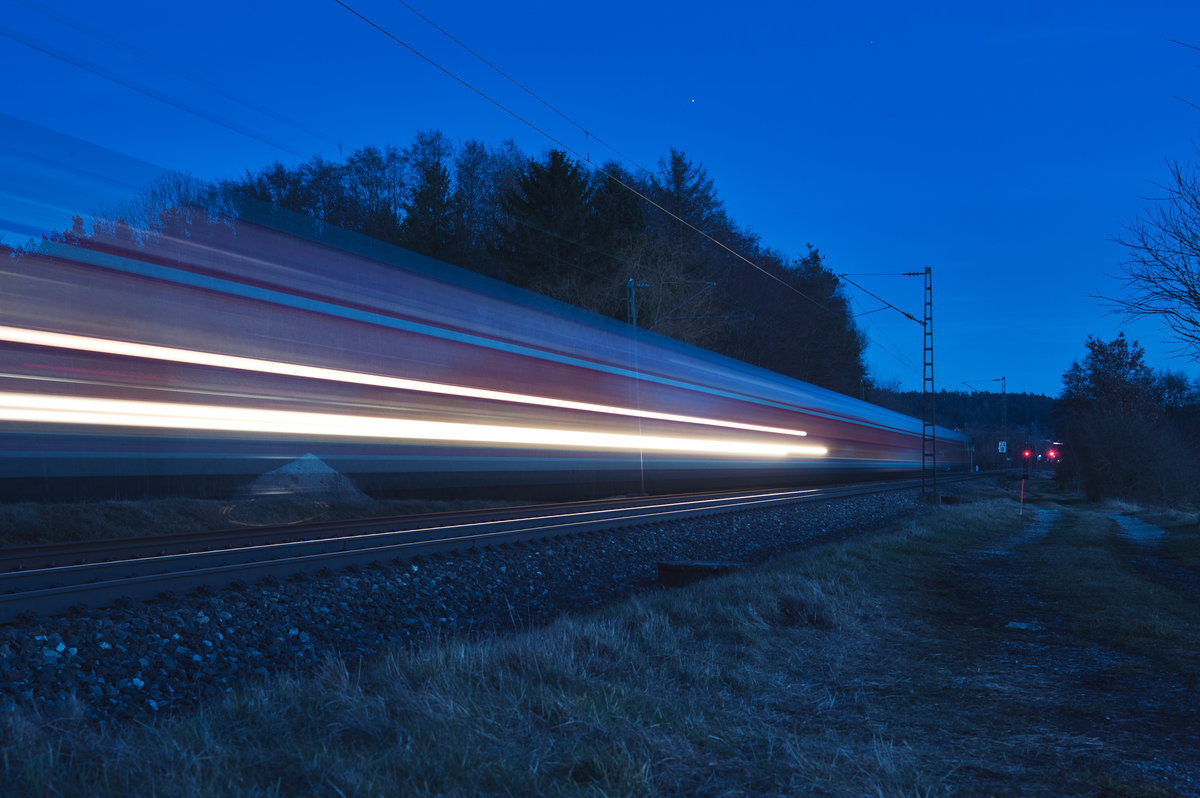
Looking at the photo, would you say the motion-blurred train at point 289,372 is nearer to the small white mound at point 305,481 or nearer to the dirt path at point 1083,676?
the small white mound at point 305,481

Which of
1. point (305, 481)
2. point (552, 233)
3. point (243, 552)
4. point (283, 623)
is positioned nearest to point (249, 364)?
point (305, 481)

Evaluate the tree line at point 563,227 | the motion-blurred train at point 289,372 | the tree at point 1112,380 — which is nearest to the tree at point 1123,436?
the tree at point 1112,380

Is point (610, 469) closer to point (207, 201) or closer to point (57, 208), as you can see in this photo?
point (207, 201)

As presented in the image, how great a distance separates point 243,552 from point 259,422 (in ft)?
9.26

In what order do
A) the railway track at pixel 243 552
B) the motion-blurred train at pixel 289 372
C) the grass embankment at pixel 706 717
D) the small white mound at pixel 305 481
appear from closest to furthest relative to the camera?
the grass embankment at pixel 706 717 < the railway track at pixel 243 552 < the motion-blurred train at pixel 289 372 < the small white mound at pixel 305 481

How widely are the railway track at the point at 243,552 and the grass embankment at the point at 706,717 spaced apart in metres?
1.98

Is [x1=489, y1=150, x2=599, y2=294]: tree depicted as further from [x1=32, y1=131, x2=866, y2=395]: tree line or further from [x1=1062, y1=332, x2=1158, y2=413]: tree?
[x1=1062, y1=332, x2=1158, y2=413]: tree

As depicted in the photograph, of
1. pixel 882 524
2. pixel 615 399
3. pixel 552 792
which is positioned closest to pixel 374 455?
pixel 615 399

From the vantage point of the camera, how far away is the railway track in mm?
6129

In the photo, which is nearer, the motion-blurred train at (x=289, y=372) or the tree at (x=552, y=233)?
the motion-blurred train at (x=289, y=372)

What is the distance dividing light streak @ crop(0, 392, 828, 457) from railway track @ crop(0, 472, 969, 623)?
4.12ft

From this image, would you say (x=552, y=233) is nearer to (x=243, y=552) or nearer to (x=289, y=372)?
(x=289, y=372)

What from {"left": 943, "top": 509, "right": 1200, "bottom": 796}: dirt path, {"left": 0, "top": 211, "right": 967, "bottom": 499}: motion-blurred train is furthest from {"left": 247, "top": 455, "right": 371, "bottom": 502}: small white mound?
{"left": 943, "top": 509, "right": 1200, "bottom": 796}: dirt path

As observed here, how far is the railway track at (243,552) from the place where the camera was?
6129 millimetres
